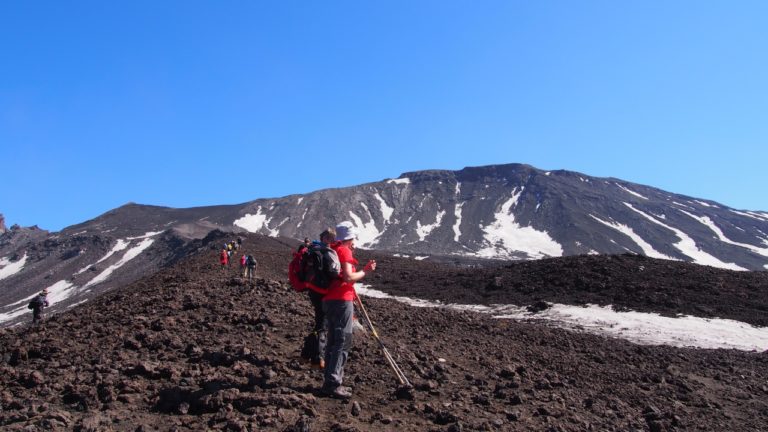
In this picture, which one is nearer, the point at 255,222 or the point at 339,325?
the point at 339,325

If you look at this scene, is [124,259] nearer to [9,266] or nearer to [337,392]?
[9,266]

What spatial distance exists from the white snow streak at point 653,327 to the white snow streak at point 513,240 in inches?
2840

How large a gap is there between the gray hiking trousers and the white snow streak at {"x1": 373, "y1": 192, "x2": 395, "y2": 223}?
114191mm

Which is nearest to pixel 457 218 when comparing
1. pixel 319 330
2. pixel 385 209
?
pixel 385 209

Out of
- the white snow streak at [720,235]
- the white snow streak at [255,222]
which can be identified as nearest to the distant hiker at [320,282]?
the white snow streak at [255,222]

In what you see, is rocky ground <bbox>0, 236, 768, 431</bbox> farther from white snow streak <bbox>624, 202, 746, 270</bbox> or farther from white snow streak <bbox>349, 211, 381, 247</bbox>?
white snow streak <bbox>624, 202, 746, 270</bbox>

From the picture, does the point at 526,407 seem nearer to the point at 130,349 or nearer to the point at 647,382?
the point at 647,382

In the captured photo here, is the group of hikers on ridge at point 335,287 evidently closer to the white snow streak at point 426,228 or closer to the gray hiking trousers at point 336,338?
the gray hiking trousers at point 336,338

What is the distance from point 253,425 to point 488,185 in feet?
463

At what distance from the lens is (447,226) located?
115 meters

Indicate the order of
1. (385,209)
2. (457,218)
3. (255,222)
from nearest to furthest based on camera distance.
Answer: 1. (255,222)
2. (457,218)
3. (385,209)

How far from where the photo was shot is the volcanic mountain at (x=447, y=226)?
78.1 m

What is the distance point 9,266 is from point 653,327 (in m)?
93.6

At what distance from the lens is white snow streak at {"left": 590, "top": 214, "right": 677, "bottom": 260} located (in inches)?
3841
